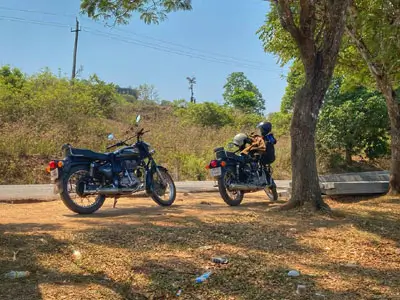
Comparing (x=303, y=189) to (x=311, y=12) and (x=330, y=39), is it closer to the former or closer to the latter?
(x=330, y=39)

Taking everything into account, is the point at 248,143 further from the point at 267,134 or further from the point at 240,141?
the point at 267,134

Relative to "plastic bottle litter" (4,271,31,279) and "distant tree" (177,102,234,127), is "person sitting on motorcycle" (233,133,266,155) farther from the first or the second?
"distant tree" (177,102,234,127)

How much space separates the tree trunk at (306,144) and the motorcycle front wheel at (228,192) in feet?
4.05

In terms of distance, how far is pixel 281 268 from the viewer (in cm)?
414

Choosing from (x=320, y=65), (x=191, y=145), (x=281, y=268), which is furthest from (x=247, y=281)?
(x=191, y=145)

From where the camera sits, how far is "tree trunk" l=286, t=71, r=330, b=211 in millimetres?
6980

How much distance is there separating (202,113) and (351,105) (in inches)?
439

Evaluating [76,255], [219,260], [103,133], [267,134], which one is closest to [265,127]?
[267,134]

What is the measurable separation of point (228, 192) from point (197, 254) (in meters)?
3.64

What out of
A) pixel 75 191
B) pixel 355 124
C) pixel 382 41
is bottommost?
pixel 75 191

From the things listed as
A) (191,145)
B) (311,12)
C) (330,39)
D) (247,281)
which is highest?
(311,12)

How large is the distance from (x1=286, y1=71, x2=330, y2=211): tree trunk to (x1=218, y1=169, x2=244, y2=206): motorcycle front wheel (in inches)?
48.7

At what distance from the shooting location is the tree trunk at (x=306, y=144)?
22.9 ft

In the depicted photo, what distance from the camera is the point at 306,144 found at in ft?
22.9
